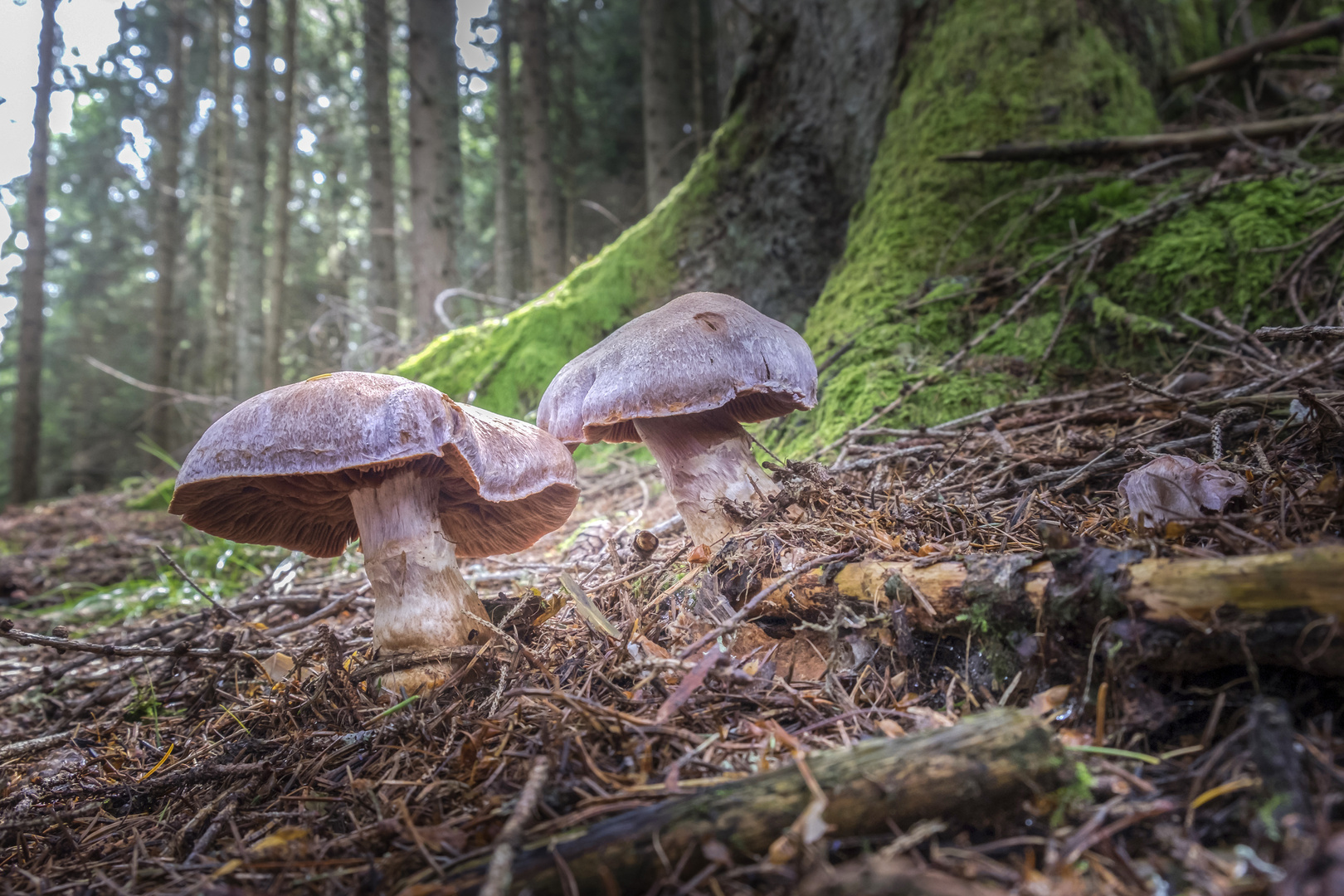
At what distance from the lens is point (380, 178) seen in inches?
400

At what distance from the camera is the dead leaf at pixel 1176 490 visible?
1.53 metres

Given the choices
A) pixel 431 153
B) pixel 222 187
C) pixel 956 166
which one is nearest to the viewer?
pixel 956 166

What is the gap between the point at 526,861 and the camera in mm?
1052

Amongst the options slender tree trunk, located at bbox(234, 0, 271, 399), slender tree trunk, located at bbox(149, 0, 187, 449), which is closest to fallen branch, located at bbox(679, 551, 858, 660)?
slender tree trunk, located at bbox(234, 0, 271, 399)

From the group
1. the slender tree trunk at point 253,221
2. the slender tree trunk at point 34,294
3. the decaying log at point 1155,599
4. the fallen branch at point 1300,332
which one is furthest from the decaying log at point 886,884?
the slender tree trunk at point 34,294

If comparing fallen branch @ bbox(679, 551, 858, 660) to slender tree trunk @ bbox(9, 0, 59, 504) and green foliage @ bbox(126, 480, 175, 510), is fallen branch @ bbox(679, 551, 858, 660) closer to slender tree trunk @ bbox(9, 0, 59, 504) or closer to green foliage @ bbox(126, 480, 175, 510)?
green foliage @ bbox(126, 480, 175, 510)

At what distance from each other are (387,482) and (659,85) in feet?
32.6

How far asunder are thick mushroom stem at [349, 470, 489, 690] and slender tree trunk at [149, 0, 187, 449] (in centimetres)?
1306

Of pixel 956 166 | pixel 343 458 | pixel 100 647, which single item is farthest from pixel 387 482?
pixel 956 166

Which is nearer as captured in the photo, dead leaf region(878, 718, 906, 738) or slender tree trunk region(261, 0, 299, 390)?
dead leaf region(878, 718, 906, 738)

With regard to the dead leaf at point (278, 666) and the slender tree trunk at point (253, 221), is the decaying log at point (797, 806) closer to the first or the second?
the dead leaf at point (278, 666)

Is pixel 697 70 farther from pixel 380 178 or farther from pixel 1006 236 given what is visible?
pixel 1006 236

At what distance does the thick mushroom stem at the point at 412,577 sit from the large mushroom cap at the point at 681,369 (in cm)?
51

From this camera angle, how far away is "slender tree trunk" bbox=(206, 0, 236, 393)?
13.8 m
